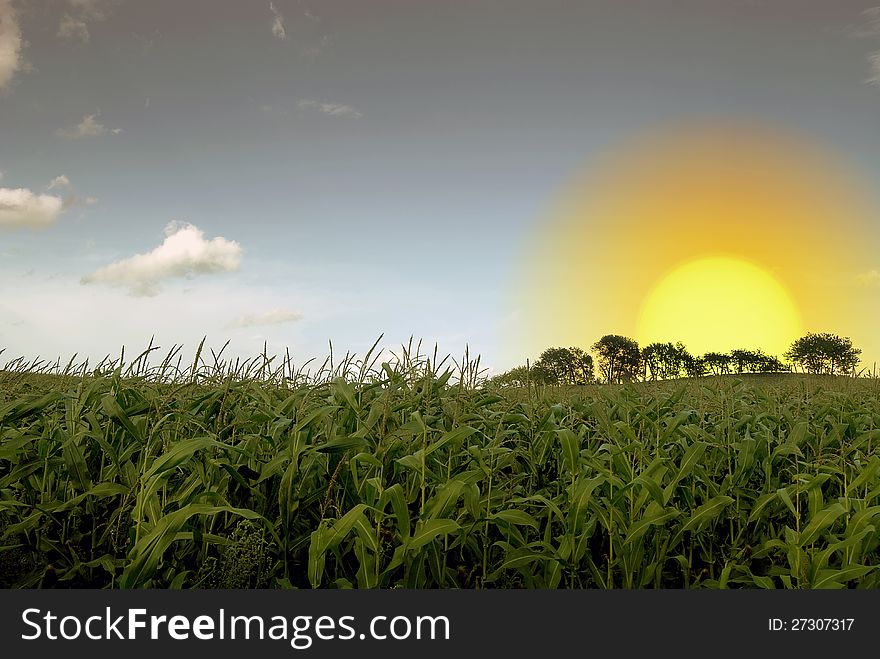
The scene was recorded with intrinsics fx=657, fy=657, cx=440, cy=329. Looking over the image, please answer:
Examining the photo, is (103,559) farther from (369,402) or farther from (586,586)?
(586,586)

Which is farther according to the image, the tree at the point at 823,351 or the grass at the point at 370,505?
the tree at the point at 823,351

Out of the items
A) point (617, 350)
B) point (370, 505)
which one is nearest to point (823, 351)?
point (617, 350)

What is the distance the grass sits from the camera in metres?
3.18

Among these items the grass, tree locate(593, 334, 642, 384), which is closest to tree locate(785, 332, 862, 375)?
tree locate(593, 334, 642, 384)

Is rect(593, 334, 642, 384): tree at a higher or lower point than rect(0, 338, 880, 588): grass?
higher

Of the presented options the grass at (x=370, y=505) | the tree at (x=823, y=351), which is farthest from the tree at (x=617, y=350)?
the grass at (x=370, y=505)

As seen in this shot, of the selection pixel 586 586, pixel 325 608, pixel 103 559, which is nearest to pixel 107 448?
pixel 103 559

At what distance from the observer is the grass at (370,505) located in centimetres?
318

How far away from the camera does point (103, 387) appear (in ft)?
15.0

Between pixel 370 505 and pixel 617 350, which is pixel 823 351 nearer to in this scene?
pixel 617 350

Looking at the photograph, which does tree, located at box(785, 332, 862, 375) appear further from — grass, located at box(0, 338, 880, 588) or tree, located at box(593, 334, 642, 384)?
grass, located at box(0, 338, 880, 588)

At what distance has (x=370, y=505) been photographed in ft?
10.7

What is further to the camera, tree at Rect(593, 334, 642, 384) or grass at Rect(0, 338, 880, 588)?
tree at Rect(593, 334, 642, 384)

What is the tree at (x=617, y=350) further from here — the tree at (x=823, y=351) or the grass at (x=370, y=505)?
the grass at (x=370, y=505)
